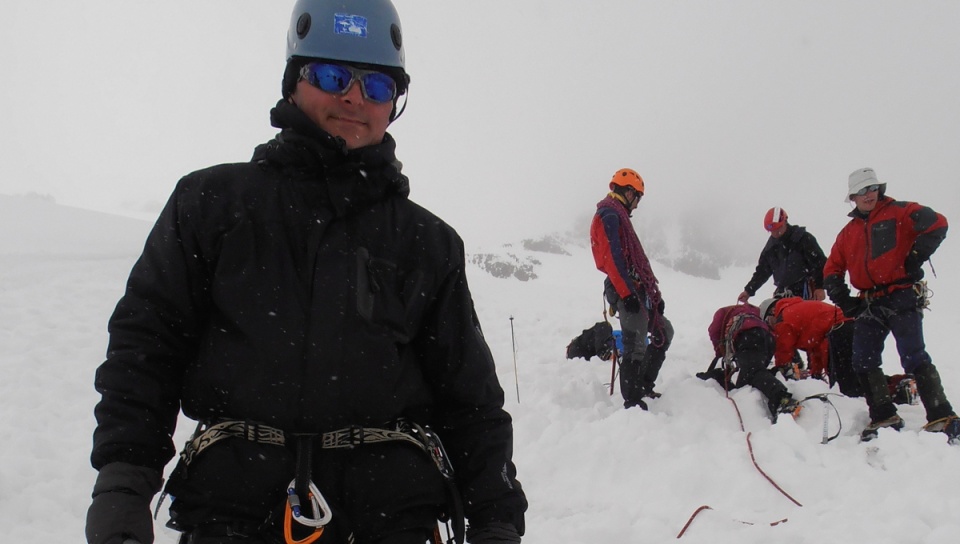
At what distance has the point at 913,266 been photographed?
5.29 meters

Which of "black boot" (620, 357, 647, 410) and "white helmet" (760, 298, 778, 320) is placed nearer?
"black boot" (620, 357, 647, 410)

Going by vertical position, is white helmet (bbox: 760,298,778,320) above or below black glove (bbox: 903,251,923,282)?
below

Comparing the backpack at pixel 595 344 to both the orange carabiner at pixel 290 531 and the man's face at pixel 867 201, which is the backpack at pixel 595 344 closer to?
the man's face at pixel 867 201

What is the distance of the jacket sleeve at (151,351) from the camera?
1481mm

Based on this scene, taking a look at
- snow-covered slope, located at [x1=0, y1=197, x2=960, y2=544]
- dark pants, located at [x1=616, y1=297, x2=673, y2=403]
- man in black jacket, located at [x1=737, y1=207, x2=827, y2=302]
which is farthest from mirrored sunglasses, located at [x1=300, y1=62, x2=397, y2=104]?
man in black jacket, located at [x1=737, y1=207, x2=827, y2=302]

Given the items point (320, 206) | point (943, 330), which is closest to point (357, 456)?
point (320, 206)

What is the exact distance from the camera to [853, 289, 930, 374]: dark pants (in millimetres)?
5266

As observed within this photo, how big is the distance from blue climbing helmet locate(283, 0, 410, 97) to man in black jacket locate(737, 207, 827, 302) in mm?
7454

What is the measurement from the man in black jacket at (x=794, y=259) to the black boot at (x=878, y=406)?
2657mm

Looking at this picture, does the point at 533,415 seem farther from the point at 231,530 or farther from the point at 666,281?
the point at 666,281

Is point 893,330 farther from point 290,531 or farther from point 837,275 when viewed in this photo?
point 290,531

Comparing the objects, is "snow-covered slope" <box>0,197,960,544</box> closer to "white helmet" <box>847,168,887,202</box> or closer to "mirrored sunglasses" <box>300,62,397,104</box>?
"white helmet" <box>847,168,887,202</box>

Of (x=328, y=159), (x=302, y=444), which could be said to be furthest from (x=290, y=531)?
(x=328, y=159)

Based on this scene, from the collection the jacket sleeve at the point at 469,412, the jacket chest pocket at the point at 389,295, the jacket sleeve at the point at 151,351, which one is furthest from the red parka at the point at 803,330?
the jacket sleeve at the point at 151,351
